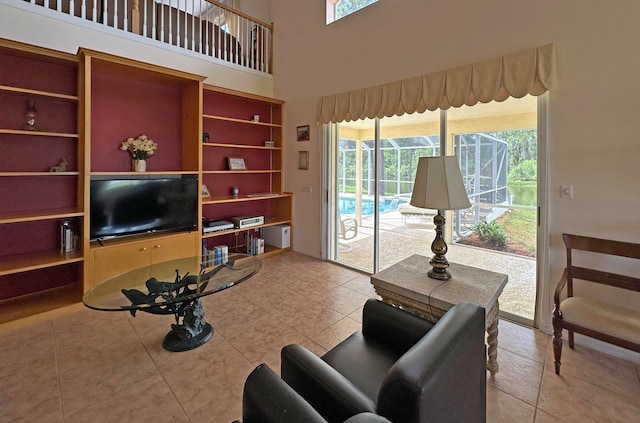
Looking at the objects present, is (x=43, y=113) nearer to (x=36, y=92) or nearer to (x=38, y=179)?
(x=36, y=92)

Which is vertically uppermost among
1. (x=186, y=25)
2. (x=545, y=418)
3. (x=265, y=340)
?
(x=186, y=25)

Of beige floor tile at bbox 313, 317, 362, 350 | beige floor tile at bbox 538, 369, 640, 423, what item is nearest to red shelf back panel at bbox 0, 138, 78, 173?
beige floor tile at bbox 313, 317, 362, 350

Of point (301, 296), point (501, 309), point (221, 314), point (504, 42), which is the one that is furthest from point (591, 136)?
point (221, 314)

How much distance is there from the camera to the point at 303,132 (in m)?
4.59

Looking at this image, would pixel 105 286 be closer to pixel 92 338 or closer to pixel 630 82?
pixel 92 338

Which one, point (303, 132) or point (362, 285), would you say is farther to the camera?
point (303, 132)

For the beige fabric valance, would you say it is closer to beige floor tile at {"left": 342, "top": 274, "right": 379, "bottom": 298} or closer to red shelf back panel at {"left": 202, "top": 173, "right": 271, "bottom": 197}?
red shelf back panel at {"left": 202, "top": 173, "right": 271, "bottom": 197}

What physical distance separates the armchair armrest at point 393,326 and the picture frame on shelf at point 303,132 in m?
3.28

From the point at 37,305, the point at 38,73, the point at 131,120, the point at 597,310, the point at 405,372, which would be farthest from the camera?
the point at 131,120

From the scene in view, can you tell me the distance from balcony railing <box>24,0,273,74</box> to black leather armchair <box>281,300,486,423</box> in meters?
4.30

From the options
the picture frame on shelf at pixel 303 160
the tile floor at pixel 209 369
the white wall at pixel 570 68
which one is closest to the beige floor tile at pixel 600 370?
the tile floor at pixel 209 369

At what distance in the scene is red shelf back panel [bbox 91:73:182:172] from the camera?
3414 mm

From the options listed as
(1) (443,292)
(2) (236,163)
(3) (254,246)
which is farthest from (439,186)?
(2) (236,163)

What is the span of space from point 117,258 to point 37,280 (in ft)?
2.87
